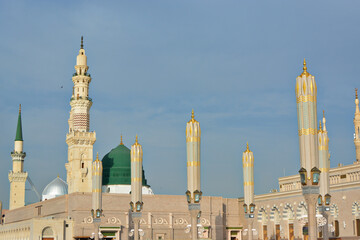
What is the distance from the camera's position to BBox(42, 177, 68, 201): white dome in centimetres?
10012

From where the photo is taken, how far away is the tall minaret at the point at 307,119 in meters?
33.7

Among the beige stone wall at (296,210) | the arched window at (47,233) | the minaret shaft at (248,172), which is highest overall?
the minaret shaft at (248,172)

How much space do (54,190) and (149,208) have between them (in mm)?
29918

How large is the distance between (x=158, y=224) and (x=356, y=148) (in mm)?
30129

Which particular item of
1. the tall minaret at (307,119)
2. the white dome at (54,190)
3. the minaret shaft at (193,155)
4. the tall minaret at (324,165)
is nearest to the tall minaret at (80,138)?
the white dome at (54,190)

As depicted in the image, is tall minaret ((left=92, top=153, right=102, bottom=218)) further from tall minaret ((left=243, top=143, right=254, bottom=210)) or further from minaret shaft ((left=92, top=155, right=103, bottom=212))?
tall minaret ((left=243, top=143, right=254, bottom=210))

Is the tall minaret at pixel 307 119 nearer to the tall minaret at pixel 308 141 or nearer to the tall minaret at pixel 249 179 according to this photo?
the tall minaret at pixel 308 141

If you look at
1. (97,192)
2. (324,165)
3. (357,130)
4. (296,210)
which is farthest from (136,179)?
(357,130)

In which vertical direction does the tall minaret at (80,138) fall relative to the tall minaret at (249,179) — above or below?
above

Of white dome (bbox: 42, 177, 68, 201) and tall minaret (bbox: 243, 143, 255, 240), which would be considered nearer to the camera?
tall minaret (bbox: 243, 143, 255, 240)

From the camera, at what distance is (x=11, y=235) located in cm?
8706

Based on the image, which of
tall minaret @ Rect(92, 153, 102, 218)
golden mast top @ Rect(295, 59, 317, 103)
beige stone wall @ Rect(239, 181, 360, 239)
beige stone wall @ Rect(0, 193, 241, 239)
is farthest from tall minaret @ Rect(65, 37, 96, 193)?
golden mast top @ Rect(295, 59, 317, 103)

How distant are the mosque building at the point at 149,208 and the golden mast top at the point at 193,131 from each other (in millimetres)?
9160

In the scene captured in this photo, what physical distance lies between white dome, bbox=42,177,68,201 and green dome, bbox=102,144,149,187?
47.7 ft
